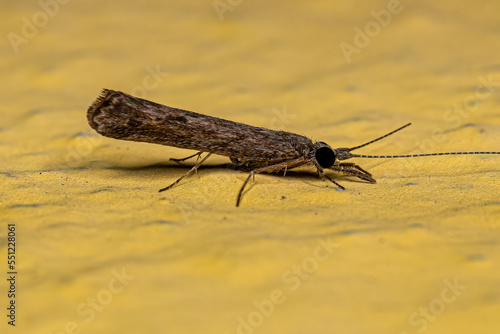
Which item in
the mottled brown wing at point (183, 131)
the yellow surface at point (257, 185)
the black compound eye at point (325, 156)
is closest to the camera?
the yellow surface at point (257, 185)

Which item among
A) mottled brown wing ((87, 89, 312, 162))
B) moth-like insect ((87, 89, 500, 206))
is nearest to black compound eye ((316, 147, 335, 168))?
moth-like insect ((87, 89, 500, 206))

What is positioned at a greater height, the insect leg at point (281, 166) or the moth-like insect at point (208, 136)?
the moth-like insect at point (208, 136)

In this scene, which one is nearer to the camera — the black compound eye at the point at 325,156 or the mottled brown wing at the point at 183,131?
the mottled brown wing at the point at 183,131

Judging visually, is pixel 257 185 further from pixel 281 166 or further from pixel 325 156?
pixel 325 156

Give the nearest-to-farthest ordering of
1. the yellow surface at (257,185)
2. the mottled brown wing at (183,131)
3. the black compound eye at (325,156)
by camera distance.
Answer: the yellow surface at (257,185) < the mottled brown wing at (183,131) < the black compound eye at (325,156)

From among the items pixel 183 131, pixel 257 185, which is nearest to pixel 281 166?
pixel 257 185

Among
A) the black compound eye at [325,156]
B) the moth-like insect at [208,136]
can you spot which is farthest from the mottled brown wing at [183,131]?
the black compound eye at [325,156]

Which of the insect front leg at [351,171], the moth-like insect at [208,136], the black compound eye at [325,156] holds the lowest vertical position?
the insect front leg at [351,171]

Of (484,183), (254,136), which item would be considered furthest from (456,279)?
(254,136)

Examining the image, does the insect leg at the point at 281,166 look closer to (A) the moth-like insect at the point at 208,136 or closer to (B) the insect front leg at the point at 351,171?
(A) the moth-like insect at the point at 208,136
